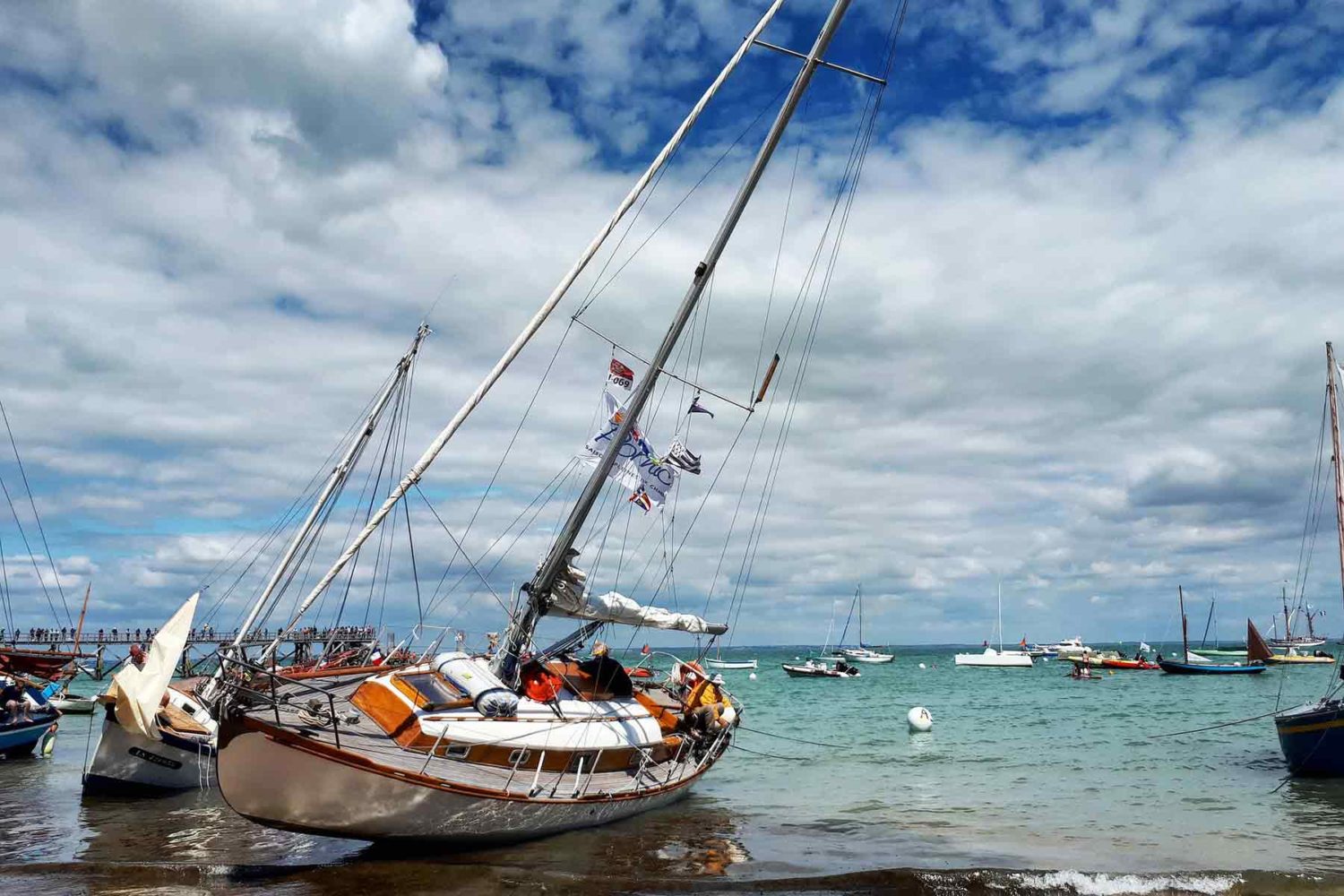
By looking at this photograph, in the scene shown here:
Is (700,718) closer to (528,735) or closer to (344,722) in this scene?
(528,735)

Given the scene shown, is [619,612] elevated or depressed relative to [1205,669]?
elevated

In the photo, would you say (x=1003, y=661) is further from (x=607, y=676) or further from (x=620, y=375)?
(x=620, y=375)

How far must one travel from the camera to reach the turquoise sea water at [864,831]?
16438mm

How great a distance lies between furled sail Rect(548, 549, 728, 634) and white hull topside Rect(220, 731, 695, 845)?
4.73 meters

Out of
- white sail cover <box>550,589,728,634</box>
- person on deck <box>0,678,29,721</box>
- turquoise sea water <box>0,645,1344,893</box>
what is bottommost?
turquoise sea water <box>0,645,1344,893</box>

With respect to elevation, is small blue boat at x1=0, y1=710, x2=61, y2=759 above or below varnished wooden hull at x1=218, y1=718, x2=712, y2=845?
below

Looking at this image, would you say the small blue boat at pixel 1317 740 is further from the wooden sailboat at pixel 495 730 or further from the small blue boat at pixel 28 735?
the small blue boat at pixel 28 735

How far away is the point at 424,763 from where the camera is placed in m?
16.1

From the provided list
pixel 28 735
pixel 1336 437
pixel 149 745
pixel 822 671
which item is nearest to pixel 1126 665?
pixel 822 671

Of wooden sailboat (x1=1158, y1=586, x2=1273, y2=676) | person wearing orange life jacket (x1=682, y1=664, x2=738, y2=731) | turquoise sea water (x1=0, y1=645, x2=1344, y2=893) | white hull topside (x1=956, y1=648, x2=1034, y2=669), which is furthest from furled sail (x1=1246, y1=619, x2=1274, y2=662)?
person wearing orange life jacket (x1=682, y1=664, x2=738, y2=731)

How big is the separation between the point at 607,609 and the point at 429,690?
4.62 metres

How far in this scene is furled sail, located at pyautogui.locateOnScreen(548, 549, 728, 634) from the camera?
2038 cm

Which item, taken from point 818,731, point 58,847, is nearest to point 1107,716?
point 818,731

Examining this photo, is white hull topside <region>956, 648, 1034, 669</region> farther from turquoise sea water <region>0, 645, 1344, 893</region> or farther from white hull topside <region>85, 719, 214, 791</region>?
white hull topside <region>85, 719, 214, 791</region>
